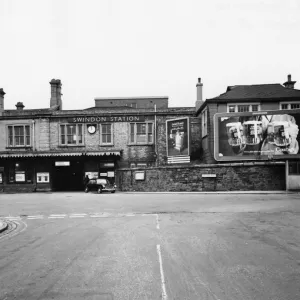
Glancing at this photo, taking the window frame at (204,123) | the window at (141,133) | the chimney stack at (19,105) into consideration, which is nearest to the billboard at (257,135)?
the window frame at (204,123)

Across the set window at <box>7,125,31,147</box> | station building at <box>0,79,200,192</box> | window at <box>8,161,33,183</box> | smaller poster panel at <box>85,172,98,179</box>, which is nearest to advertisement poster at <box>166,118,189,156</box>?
station building at <box>0,79,200,192</box>

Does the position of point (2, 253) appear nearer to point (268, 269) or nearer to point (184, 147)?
point (268, 269)

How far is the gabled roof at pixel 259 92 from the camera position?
3014 cm

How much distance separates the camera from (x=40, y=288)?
5.36 metres

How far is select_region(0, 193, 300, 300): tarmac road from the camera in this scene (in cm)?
518

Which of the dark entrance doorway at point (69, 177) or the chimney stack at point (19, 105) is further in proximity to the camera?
the chimney stack at point (19, 105)

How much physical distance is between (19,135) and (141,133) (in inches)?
509

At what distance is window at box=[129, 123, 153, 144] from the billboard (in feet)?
25.4

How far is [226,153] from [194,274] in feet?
79.8

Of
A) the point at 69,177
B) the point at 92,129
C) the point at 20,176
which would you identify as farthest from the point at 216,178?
the point at 20,176

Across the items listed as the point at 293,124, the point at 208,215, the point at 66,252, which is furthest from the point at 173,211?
the point at 293,124

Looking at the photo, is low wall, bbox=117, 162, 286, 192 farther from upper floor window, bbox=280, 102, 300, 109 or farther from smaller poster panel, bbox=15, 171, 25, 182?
smaller poster panel, bbox=15, 171, 25, 182

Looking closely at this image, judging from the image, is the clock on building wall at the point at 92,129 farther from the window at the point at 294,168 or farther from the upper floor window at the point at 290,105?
the window at the point at 294,168

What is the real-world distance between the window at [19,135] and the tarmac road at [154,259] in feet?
77.3
